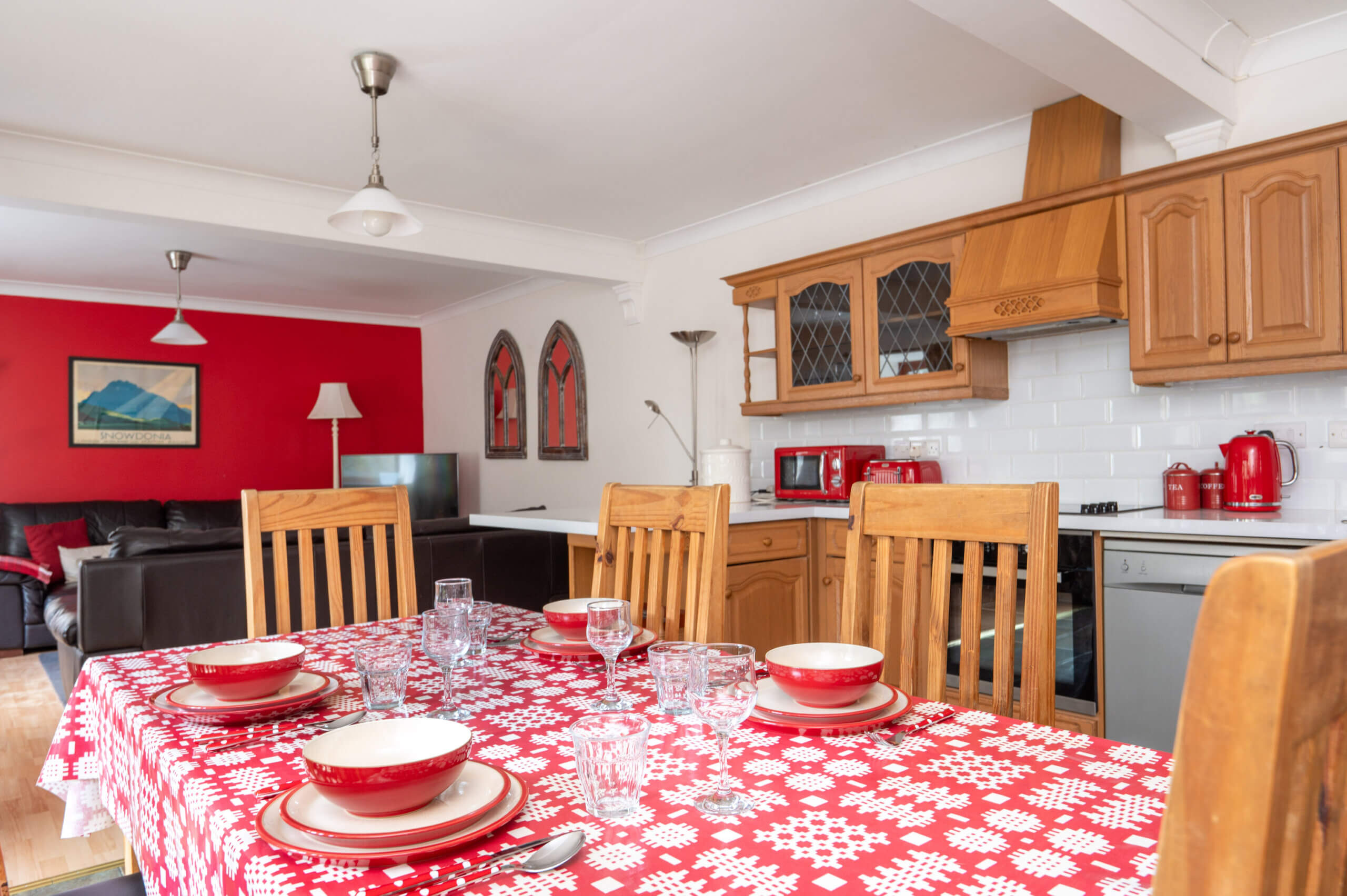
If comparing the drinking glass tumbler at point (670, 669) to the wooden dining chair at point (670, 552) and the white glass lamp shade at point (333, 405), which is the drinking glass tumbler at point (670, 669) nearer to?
the wooden dining chair at point (670, 552)

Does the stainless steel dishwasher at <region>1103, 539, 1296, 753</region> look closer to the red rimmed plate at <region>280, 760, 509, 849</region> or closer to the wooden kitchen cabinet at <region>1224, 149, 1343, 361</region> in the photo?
the wooden kitchen cabinet at <region>1224, 149, 1343, 361</region>

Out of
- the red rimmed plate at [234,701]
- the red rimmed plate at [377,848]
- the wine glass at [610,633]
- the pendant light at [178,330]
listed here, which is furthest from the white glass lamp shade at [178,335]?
the red rimmed plate at [377,848]

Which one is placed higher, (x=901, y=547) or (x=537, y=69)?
(x=537, y=69)

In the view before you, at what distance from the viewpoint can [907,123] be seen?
3.32 m

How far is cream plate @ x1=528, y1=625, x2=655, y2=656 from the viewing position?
1.42m

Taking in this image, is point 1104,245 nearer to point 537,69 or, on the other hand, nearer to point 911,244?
point 911,244

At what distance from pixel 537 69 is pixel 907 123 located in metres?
1.44

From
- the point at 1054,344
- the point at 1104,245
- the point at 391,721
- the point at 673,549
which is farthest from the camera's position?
the point at 1054,344

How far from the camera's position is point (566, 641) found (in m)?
1.47

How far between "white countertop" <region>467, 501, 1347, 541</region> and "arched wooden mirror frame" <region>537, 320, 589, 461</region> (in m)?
2.30

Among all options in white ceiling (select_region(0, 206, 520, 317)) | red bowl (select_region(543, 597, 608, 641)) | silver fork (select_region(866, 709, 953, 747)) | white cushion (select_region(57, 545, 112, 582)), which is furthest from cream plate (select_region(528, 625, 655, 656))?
white cushion (select_region(57, 545, 112, 582))

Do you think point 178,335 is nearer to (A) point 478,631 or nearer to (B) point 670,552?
(B) point 670,552

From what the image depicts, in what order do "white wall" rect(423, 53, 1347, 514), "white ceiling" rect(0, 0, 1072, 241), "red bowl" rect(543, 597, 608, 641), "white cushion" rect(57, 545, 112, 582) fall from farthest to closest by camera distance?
"white cushion" rect(57, 545, 112, 582) → "white wall" rect(423, 53, 1347, 514) → "white ceiling" rect(0, 0, 1072, 241) → "red bowl" rect(543, 597, 608, 641)

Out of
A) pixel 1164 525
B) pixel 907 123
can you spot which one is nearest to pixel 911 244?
pixel 907 123
